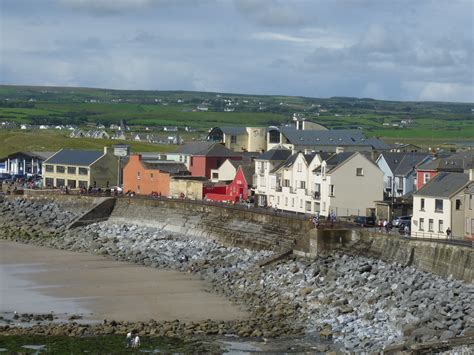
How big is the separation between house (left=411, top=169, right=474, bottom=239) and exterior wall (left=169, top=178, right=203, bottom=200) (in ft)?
76.3

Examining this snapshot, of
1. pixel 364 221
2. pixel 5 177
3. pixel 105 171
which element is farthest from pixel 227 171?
pixel 5 177

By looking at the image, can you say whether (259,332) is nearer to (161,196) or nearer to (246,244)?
(246,244)

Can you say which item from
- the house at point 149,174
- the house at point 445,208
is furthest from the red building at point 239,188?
the house at point 445,208

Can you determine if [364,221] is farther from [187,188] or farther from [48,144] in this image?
[48,144]

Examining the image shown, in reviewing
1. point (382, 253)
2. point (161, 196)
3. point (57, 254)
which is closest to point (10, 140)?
point (161, 196)

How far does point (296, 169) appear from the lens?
59656mm

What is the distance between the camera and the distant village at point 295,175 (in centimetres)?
4622

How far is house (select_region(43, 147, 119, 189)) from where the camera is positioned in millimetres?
78562

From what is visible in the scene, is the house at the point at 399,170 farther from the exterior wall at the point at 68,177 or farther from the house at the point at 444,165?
the exterior wall at the point at 68,177

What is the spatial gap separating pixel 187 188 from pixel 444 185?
85.1 feet

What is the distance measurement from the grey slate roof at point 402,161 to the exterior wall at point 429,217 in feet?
40.5

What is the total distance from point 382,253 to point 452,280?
5792 millimetres

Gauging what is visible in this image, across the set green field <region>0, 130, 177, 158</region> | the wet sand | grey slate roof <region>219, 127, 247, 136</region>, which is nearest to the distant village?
grey slate roof <region>219, 127, 247, 136</region>

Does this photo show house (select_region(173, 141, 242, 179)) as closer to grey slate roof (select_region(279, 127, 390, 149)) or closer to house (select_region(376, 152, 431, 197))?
grey slate roof (select_region(279, 127, 390, 149))
